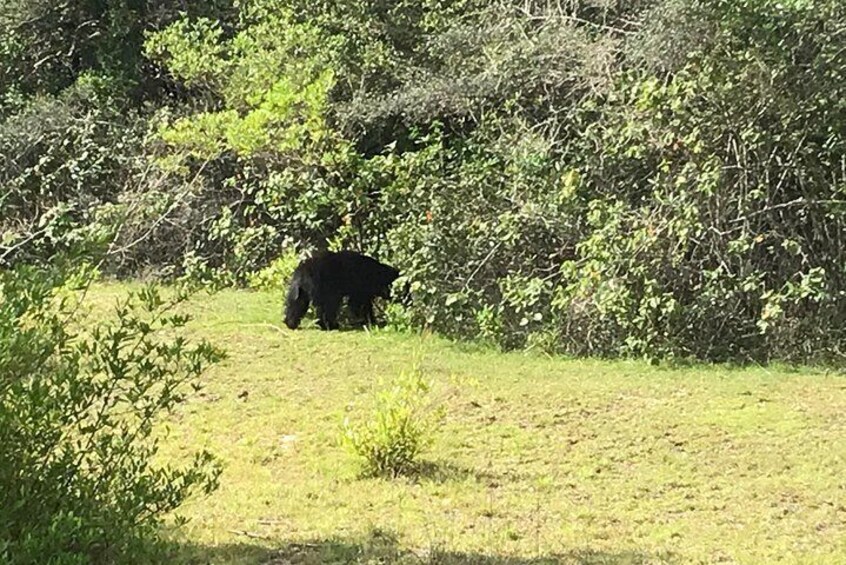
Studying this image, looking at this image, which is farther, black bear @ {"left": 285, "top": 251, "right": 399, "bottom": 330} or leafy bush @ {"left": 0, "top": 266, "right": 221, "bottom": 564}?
black bear @ {"left": 285, "top": 251, "right": 399, "bottom": 330}

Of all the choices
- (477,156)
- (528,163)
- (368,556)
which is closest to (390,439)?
(368,556)

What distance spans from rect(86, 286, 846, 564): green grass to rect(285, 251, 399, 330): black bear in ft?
3.72

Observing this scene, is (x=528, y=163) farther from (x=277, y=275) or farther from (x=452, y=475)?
(x=452, y=475)

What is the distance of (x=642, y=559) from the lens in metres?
4.55

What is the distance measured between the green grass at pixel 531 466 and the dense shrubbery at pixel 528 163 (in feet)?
2.37

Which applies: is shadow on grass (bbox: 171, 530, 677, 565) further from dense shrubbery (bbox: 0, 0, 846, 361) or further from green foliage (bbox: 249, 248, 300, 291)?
green foliage (bbox: 249, 248, 300, 291)

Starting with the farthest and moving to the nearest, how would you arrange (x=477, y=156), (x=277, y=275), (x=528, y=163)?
(x=277, y=275)
(x=477, y=156)
(x=528, y=163)

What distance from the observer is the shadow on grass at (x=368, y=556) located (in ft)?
14.5

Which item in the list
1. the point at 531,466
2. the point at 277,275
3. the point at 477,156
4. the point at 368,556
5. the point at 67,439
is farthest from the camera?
the point at 277,275

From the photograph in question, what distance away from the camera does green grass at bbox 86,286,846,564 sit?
473cm

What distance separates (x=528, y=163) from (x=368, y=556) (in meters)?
6.34

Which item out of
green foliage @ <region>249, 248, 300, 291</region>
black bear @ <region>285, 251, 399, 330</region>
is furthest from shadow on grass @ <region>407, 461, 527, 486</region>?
green foliage @ <region>249, 248, 300, 291</region>

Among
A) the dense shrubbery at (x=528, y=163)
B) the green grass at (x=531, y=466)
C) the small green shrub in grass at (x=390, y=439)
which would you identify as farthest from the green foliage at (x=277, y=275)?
the small green shrub in grass at (x=390, y=439)

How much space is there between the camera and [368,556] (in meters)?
4.48
